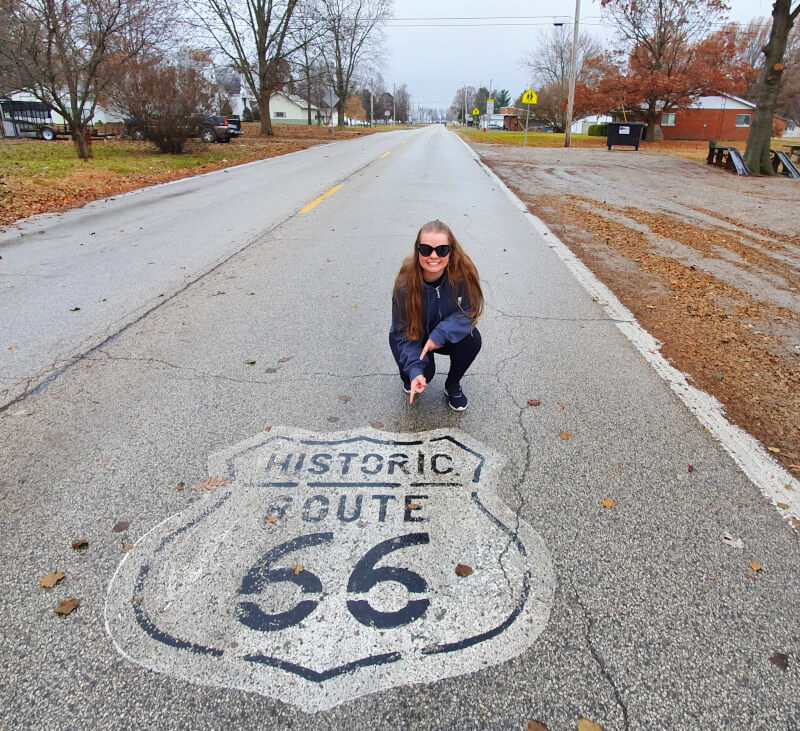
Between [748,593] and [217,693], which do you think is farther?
[748,593]

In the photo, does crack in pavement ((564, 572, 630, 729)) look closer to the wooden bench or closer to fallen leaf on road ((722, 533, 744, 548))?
fallen leaf on road ((722, 533, 744, 548))

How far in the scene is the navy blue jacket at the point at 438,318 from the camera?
10.2 ft

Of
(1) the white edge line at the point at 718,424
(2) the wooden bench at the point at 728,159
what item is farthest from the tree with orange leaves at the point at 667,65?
(1) the white edge line at the point at 718,424

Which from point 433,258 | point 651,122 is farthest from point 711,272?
point 651,122

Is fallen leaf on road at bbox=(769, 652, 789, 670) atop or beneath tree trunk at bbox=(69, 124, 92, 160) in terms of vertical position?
beneath

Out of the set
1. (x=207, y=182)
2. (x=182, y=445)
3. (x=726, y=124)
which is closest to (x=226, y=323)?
(x=182, y=445)

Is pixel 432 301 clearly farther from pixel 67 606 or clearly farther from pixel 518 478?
pixel 67 606

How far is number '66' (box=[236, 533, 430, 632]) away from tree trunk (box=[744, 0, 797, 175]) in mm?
20343

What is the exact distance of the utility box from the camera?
3020 centimetres

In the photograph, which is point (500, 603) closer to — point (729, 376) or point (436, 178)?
point (729, 376)

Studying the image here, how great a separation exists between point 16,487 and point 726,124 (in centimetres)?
6120

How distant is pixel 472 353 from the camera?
10.9ft

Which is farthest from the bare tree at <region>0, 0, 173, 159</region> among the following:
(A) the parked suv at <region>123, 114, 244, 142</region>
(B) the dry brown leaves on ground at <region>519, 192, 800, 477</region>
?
(B) the dry brown leaves on ground at <region>519, 192, 800, 477</region>

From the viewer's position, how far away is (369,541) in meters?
2.29
